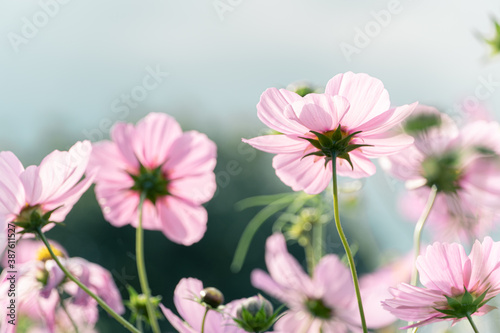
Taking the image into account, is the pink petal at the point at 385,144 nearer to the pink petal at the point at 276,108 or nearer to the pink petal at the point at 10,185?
the pink petal at the point at 276,108

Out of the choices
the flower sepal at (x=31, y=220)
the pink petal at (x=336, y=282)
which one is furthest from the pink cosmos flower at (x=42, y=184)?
the pink petal at (x=336, y=282)

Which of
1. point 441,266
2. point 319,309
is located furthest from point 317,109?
point 319,309

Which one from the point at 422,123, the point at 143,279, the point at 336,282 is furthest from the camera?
the point at 336,282

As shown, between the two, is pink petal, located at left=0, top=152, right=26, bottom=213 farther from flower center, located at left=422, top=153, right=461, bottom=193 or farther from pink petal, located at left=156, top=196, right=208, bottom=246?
flower center, located at left=422, top=153, right=461, bottom=193

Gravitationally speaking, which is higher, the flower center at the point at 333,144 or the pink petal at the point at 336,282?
the flower center at the point at 333,144

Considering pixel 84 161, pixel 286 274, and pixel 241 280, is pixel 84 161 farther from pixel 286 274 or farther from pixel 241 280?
pixel 241 280

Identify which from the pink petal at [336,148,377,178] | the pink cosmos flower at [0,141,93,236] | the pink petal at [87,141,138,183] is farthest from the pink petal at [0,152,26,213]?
the pink petal at [336,148,377,178]

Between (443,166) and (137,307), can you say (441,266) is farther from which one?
(137,307)
